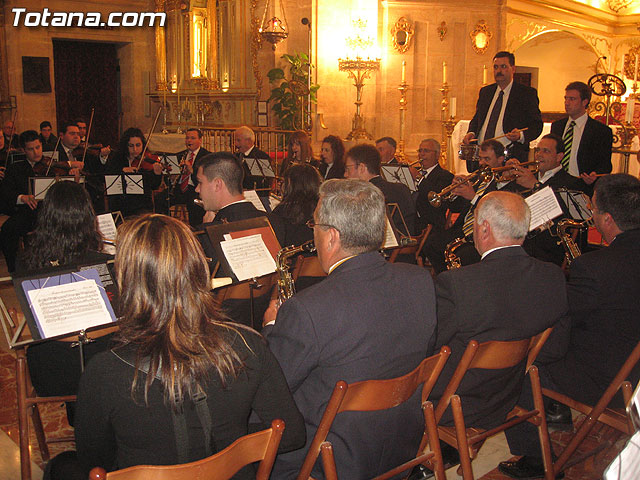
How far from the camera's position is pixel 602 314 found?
257cm

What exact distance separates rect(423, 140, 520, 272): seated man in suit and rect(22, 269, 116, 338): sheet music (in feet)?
9.24

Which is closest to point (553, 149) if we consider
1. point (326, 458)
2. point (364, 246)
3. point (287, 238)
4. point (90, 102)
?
point (287, 238)

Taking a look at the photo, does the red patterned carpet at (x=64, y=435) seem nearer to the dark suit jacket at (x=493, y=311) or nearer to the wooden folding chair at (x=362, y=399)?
the dark suit jacket at (x=493, y=311)

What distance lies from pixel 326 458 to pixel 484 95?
15.1 feet

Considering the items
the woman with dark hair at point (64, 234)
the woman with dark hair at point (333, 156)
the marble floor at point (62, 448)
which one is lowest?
the marble floor at point (62, 448)

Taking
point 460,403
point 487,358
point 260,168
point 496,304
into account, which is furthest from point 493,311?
point 260,168

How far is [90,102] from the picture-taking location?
1312 cm

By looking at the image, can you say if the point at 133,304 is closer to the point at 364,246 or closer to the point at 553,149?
the point at 364,246

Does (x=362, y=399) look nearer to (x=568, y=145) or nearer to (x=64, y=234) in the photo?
(x=64, y=234)

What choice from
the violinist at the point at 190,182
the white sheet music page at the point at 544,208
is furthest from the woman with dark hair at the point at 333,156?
the white sheet music page at the point at 544,208

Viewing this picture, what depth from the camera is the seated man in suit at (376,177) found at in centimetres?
471

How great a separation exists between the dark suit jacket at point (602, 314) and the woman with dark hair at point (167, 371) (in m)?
1.51

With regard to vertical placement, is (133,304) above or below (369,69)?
below

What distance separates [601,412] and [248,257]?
166 centimetres
